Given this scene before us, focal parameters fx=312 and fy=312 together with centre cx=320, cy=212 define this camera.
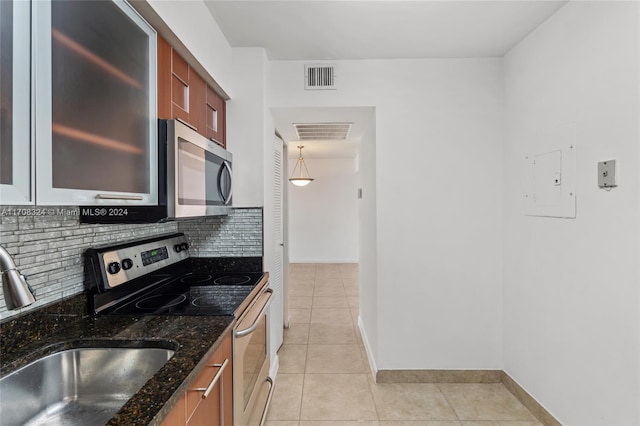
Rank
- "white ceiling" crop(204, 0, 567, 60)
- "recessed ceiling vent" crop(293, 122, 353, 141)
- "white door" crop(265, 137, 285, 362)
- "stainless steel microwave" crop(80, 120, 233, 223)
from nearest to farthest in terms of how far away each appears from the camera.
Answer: "stainless steel microwave" crop(80, 120, 233, 223) < "white ceiling" crop(204, 0, 567, 60) < "white door" crop(265, 137, 285, 362) < "recessed ceiling vent" crop(293, 122, 353, 141)

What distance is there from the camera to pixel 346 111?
258 centimetres

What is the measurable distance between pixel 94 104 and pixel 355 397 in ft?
7.66

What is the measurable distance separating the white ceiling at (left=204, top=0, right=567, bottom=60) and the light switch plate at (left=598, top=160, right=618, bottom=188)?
3.31ft

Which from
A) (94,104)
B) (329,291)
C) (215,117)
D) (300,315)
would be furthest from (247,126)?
(329,291)

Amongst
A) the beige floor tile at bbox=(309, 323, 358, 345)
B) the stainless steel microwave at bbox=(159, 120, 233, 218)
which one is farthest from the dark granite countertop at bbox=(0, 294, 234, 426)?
the beige floor tile at bbox=(309, 323, 358, 345)

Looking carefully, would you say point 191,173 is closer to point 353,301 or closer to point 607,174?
point 607,174

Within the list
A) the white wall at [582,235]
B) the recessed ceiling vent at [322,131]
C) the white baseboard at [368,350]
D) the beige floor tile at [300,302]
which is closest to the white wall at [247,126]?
the recessed ceiling vent at [322,131]

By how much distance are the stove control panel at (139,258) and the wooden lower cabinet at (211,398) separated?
0.63 metres

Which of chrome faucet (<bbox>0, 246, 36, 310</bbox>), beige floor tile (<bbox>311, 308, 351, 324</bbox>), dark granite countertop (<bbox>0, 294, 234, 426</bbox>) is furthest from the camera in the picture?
beige floor tile (<bbox>311, 308, 351, 324</bbox>)

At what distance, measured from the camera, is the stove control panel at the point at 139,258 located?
143 cm

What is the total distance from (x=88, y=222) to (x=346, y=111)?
6.35 ft

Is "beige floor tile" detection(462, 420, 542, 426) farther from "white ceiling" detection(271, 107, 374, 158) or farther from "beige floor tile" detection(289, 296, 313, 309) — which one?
"beige floor tile" detection(289, 296, 313, 309)

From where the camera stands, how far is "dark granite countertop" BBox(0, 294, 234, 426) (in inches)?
31.1

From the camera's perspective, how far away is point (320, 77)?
8.18 ft
